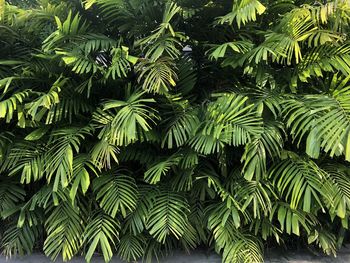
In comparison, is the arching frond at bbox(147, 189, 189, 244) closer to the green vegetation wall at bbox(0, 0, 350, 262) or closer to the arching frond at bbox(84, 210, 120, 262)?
the green vegetation wall at bbox(0, 0, 350, 262)

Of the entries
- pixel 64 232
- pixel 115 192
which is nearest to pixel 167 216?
pixel 115 192

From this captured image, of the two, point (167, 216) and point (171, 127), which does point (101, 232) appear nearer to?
point (167, 216)

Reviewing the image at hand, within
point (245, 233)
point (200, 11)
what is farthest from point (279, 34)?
point (245, 233)

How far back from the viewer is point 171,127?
2.93 m

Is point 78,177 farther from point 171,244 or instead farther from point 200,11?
point 200,11

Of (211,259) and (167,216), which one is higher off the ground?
(167,216)

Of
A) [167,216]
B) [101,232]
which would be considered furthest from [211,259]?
[101,232]

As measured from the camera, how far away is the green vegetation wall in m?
2.72

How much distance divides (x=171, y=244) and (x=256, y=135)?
1.22 meters

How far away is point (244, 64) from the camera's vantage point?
114 inches

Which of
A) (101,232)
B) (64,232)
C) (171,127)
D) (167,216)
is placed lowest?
(64,232)

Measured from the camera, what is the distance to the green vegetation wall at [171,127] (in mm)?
2719

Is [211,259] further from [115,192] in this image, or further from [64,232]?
[64,232]

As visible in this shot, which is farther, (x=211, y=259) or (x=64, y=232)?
(x=211, y=259)
